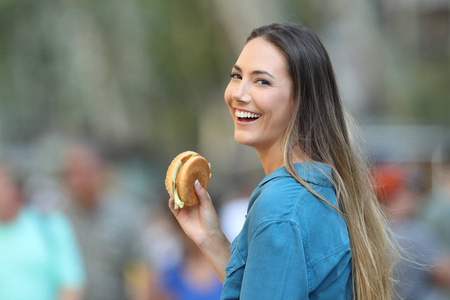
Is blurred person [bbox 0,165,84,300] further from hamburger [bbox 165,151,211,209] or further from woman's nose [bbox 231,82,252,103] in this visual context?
woman's nose [bbox 231,82,252,103]

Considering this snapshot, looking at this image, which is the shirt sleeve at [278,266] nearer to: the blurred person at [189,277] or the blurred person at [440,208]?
the blurred person at [189,277]

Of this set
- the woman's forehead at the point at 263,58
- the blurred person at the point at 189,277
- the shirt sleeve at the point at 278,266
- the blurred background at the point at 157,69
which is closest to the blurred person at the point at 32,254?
the blurred person at the point at 189,277

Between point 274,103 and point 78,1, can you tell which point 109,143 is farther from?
point 274,103

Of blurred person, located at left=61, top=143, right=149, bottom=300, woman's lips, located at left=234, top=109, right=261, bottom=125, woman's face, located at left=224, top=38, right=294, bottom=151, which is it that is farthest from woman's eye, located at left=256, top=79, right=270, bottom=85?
blurred person, located at left=61, top=143, right=149, bottom=300

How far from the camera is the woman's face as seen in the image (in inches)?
81.7

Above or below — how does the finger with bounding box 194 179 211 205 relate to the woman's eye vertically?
below

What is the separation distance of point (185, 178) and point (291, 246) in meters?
0.70

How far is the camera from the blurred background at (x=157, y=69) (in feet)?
46.4

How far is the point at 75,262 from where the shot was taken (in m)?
4.80

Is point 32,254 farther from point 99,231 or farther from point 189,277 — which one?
point 189,277

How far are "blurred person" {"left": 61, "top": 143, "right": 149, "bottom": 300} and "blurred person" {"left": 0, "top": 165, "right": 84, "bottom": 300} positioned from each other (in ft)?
1.31

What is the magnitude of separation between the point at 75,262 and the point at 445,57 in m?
16.2

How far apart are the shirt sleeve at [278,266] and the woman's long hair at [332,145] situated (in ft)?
0.82

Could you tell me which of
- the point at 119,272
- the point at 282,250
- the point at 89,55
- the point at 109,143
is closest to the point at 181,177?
the point at 282,250
